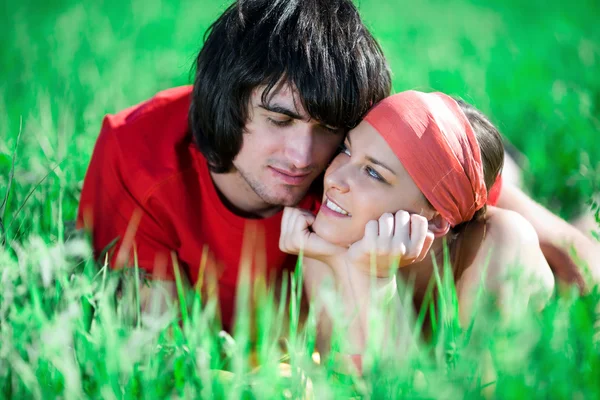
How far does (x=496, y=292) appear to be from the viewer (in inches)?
110

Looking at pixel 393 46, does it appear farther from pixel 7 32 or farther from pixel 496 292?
pixel 496 292

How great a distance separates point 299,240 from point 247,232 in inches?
19.2

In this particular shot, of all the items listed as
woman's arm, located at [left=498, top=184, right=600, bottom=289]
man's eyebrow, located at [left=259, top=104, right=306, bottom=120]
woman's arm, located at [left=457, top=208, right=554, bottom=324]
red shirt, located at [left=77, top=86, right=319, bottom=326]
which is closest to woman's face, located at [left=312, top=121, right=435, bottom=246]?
man's eyebrow, located at [left=259, top=104, right=306, bottom=120]

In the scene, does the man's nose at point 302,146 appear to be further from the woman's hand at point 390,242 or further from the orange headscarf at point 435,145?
the woman's hand at point 390,242

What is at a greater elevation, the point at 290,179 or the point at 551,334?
the point at 290,179

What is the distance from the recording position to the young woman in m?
2.75

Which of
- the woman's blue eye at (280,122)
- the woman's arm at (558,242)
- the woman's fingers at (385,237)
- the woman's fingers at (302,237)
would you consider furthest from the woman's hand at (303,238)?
the woman's arm at (558,242)

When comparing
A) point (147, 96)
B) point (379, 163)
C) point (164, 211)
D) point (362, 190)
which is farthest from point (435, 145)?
point (147, 96)

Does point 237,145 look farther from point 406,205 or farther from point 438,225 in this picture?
point 438,225

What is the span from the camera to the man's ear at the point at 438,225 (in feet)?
9.69

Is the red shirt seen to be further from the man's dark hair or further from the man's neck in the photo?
the man's dark hair

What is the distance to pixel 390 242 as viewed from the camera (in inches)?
107

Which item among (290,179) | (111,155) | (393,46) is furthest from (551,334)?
(393,46)

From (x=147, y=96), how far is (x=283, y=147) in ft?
8.22
